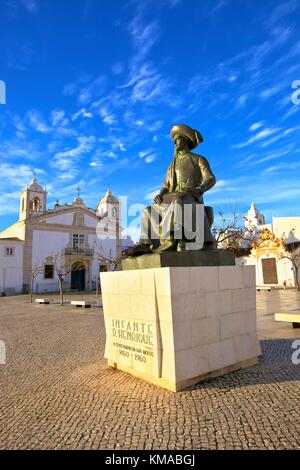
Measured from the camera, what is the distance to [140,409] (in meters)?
3.19

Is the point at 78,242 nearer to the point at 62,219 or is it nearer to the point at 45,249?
the point at 62,219

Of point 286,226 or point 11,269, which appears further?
point 11,269

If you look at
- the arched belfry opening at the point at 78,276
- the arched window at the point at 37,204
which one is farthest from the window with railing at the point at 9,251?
the arched belfry opening at the point at 78,276

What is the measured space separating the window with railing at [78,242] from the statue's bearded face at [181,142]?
34.3m

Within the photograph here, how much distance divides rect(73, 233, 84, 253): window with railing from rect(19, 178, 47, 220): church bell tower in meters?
4.69

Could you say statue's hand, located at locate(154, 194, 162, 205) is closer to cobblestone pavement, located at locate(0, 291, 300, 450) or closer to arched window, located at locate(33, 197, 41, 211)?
cobblestone pavement, located at locate(0, 291, 300, 450)

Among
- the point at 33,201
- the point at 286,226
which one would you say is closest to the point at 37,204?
the point at 33,201

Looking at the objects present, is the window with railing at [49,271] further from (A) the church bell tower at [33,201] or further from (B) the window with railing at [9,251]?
(A) the church bell tower at [33,201]

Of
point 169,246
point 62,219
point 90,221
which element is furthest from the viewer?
point 90,221

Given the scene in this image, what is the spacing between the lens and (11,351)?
6.55 metres

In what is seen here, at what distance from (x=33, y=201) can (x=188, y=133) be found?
35238mm
